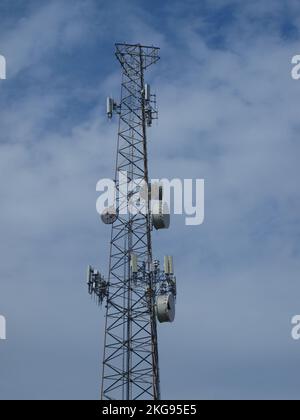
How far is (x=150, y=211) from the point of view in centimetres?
4028

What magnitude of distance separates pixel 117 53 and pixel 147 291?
15.2 metres

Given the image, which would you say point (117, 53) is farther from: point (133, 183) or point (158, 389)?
point (158, 389)

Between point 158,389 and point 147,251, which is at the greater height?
point 147,251

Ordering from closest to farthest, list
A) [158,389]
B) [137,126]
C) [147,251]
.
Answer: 1. [158,389]
2. [147,251]
3. [137,126]

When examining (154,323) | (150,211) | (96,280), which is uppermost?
(150,211)

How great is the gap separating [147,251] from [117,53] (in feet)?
42.1

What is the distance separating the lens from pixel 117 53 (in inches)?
1706
